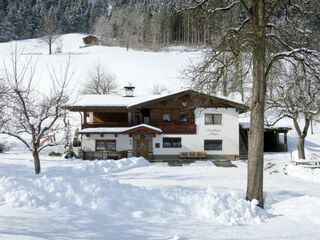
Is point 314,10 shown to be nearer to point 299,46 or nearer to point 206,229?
point 299,46

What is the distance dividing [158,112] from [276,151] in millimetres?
15531

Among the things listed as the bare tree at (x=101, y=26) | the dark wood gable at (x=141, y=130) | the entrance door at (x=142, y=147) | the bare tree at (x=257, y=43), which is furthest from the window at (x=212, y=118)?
the bare tree at (x=101, y=26)

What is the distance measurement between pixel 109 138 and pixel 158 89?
27873mm

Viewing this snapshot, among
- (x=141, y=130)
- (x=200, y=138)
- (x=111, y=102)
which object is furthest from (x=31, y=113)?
(x=200, y=138)

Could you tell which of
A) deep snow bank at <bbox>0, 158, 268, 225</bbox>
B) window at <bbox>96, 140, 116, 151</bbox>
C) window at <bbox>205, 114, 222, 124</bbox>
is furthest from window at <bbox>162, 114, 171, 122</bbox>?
deep snow bank at <bbox>0, 158, 268, 225</bbox>

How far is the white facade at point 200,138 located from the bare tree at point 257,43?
17.5 meters

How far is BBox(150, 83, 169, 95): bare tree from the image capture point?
52.3 m

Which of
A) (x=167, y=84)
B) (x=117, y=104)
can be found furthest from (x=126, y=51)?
(x=117, y=104)

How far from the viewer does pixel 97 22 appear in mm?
118875

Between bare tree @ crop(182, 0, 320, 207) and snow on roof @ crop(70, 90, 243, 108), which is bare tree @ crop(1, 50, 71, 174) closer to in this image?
bare tree @ crop(182, 0, 320, 207)

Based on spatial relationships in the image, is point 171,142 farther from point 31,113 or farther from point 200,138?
point 31,113

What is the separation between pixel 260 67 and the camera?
8.54 m

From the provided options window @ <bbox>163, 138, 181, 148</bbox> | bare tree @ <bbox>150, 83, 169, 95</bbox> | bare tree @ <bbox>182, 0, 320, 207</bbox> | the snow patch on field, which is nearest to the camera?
bare tree @ <bbox>182, 0, 320, 207</bbox>

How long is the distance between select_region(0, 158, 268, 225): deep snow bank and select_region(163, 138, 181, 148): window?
722 inches
